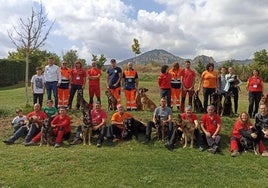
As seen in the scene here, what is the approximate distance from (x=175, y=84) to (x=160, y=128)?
104 inches

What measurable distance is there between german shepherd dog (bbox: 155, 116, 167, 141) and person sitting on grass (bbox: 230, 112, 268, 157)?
185cm

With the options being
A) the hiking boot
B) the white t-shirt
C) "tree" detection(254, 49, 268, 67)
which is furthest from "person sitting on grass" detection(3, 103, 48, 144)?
"tree" detection(254, 49, 268, 67)

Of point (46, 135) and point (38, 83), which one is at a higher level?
point (38, 83)

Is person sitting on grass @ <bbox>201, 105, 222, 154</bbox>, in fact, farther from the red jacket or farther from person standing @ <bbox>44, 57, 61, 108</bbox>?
person standing @ <bbox>44, 57, 61, 108</bbox>

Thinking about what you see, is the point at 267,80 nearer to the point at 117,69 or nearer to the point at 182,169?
the point at 117,69

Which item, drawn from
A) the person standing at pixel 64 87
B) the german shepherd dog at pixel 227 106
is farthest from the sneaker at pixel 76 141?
the german shepherd dog at pixel 227 106

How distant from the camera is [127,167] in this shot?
866 centimetres

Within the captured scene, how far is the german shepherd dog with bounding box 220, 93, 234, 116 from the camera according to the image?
42.0 feet

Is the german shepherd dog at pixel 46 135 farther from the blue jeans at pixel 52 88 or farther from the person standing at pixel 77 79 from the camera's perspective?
the person standing at pixel 77 79

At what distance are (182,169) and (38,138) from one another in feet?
15.2

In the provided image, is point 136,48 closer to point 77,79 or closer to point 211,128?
point 77,79

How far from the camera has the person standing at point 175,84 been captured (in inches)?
516

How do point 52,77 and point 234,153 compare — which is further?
point 52,77

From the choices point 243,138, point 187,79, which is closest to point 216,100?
point 187,79
